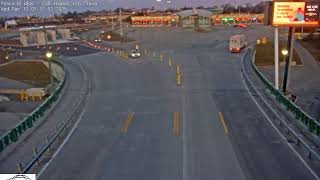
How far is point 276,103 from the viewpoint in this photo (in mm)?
29688

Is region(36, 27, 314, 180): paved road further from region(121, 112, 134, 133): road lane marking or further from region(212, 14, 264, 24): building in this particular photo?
region(212, 14, 264, 24): building

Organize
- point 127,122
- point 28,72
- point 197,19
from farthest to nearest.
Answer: point 197,19, point 28,72, point 127,122

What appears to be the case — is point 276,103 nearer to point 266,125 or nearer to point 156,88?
point 266,125

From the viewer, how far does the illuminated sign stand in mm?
30891

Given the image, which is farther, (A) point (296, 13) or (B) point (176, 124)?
(A) point (296, 13)

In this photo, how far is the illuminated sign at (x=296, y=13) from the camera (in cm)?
3089

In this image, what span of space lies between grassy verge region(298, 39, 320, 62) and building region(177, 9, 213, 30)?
41.2 m

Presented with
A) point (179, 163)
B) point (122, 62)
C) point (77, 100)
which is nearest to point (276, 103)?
point (179, 163)

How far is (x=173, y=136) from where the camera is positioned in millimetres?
23406

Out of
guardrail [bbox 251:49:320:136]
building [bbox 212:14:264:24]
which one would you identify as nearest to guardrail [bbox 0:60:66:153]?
guardrail [bbox 251:49:320:136]

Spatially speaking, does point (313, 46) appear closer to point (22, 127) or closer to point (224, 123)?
point (224, 123)

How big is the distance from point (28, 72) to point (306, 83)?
138ft

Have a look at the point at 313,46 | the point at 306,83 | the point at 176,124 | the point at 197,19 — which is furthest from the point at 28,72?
the point at 197,19

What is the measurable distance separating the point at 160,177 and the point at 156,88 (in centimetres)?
2079
